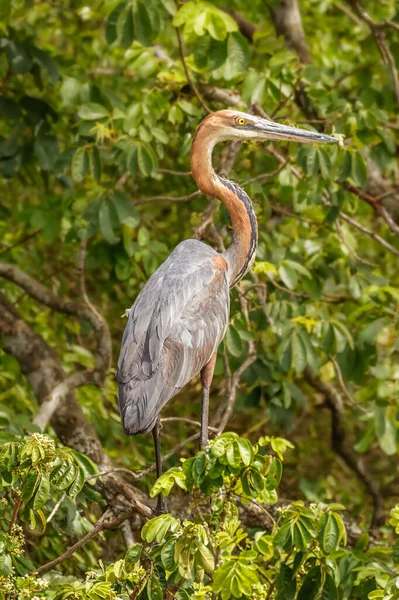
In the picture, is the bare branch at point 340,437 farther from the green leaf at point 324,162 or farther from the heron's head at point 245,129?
the heron's head at point 245,129

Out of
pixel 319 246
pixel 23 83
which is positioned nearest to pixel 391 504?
pixel 319 246

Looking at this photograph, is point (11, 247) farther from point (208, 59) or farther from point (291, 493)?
point (291, 493)

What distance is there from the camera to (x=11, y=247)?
21.1 feet

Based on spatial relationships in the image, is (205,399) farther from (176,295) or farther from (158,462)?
(176,295)

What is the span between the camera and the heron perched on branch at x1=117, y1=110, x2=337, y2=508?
4.10 m

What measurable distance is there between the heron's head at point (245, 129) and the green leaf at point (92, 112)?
3.42 feet

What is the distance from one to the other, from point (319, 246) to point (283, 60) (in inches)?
40.8

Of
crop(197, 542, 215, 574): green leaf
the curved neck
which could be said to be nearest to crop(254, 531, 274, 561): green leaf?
crop(197, 542, 215, 574): green leaf

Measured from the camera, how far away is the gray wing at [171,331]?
160 inches

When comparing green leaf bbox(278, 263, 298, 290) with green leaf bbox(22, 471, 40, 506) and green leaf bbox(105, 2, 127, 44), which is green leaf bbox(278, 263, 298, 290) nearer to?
green leaf bbox(105, 2, 127, 44)

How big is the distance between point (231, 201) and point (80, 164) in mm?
1161

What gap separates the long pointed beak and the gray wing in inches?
25.1

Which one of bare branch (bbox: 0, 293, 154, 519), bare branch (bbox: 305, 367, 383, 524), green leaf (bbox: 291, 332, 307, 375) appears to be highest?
green leaf (bbox: 291, 332, 307, 375)

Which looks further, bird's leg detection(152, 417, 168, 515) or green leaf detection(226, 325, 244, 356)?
green leaf detection(226, 325, 244, 356)
